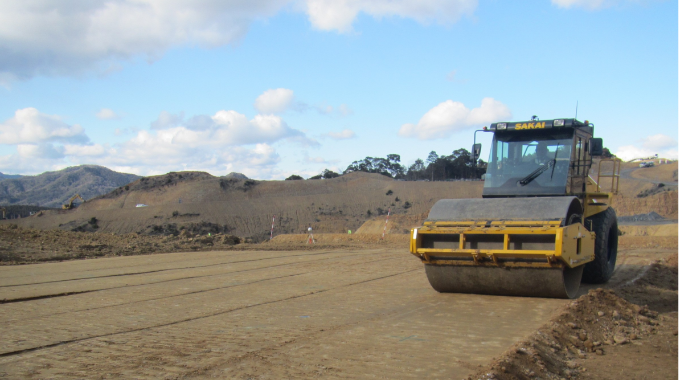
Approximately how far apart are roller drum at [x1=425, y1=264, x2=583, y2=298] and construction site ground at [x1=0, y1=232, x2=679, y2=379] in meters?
0.17

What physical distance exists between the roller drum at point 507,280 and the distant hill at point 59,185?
103826 mm

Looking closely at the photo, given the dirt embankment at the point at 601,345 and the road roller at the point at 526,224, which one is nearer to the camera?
the dirt embankment at the point at 601,345

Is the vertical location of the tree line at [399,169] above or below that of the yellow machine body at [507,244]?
above

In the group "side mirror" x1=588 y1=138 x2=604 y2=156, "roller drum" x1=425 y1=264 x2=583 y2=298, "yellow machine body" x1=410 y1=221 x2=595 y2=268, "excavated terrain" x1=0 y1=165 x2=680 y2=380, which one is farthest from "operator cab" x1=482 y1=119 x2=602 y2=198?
"excavated terrain" x1=0 y1=165 x2=680 y2=380

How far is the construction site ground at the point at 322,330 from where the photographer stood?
193 inches

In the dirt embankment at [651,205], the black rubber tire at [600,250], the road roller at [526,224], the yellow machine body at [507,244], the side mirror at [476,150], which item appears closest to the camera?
the yellow machine body at [507,244]

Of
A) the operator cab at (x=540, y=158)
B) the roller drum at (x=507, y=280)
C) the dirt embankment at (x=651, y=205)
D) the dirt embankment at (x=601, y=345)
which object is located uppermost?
the dirt embankment at (x=651, y=205)

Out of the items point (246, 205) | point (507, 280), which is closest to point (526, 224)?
point (507, 280)

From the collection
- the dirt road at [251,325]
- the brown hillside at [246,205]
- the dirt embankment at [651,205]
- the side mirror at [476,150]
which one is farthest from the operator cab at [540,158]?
the dirt embankment at [651,205]

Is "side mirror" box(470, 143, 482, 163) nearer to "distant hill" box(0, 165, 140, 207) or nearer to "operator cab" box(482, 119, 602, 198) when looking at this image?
"operator cab" box(482, 119, 602, 198)

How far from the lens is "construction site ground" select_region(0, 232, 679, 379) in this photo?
4906mm

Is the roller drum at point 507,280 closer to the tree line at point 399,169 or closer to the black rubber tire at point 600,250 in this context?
the black rubber tire at point 600,250

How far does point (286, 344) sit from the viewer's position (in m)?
5.66

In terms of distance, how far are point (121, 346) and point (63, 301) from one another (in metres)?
3.68
